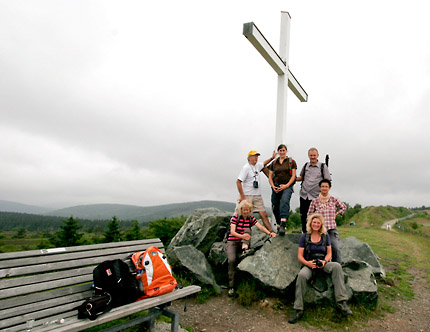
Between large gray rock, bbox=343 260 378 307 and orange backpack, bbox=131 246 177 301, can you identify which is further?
large gray rock, bbox=343 260 378 307

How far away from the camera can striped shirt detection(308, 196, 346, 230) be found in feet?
19.0

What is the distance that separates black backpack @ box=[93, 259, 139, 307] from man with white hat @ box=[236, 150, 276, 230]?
3.53 m

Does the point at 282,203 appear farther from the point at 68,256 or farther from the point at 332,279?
the point at 68,256

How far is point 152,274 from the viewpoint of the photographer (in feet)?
13.9

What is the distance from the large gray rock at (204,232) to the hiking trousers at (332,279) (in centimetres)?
260

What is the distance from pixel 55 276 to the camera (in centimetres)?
373

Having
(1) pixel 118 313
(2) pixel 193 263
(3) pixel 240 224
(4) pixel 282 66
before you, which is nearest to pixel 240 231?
(3) pixel 240 224

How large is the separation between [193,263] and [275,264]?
1.76m

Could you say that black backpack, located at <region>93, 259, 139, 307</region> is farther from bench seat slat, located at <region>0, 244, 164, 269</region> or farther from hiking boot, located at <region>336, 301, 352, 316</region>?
hiking boot, located at <region>336, 301, 352, 316</region>

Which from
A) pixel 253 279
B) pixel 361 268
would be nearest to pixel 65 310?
pixel 253 279

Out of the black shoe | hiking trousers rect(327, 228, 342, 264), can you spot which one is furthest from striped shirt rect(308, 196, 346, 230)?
the black shoe

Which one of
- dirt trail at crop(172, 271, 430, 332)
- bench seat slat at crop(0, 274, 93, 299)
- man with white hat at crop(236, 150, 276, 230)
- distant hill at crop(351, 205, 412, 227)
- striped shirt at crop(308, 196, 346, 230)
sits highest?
distant hill at crop(351, 205, 412, 227)

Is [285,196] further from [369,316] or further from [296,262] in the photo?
[369,316]

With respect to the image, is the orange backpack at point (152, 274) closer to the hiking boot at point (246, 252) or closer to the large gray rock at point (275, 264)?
the large gray rock at point (275, 264)
